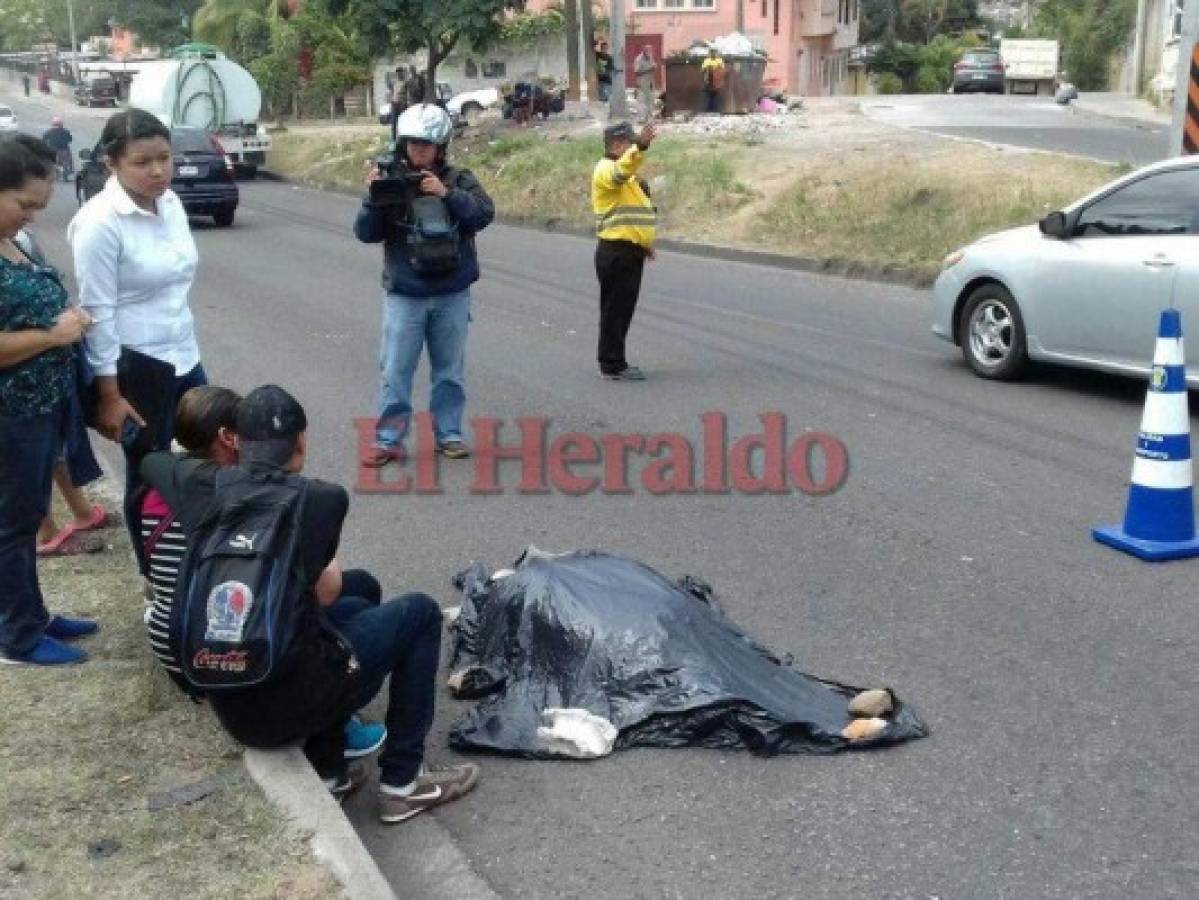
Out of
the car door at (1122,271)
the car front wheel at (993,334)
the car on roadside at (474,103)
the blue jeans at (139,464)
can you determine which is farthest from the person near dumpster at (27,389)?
the car on roadside at (474,103)

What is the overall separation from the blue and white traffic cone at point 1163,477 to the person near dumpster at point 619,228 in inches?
163

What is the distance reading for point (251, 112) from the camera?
115 feet

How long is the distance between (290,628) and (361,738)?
75cm

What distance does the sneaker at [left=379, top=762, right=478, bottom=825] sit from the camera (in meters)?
4.04

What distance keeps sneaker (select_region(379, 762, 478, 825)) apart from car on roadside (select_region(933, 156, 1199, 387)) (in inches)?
229

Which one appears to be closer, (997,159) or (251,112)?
(997,159)

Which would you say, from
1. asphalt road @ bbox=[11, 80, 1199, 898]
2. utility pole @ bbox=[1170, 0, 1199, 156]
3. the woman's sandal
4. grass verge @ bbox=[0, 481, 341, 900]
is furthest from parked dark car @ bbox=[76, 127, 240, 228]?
grass verge @ bbox=[0, 481, 341, 900]

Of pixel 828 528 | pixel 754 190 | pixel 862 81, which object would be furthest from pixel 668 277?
pixel 862 81

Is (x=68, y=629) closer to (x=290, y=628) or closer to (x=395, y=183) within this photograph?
(x=290, y=628)

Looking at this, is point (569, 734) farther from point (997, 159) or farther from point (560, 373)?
point (997, 159)

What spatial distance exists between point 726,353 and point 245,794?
24.8 feet

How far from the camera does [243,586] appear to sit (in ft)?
11.9

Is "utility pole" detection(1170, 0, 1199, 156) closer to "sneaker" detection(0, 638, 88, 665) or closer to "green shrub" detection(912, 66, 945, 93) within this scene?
"sneaker" detection(0, 638, 88, 665)

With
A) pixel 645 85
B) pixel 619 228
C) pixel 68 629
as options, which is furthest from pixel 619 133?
pixel 645 85
